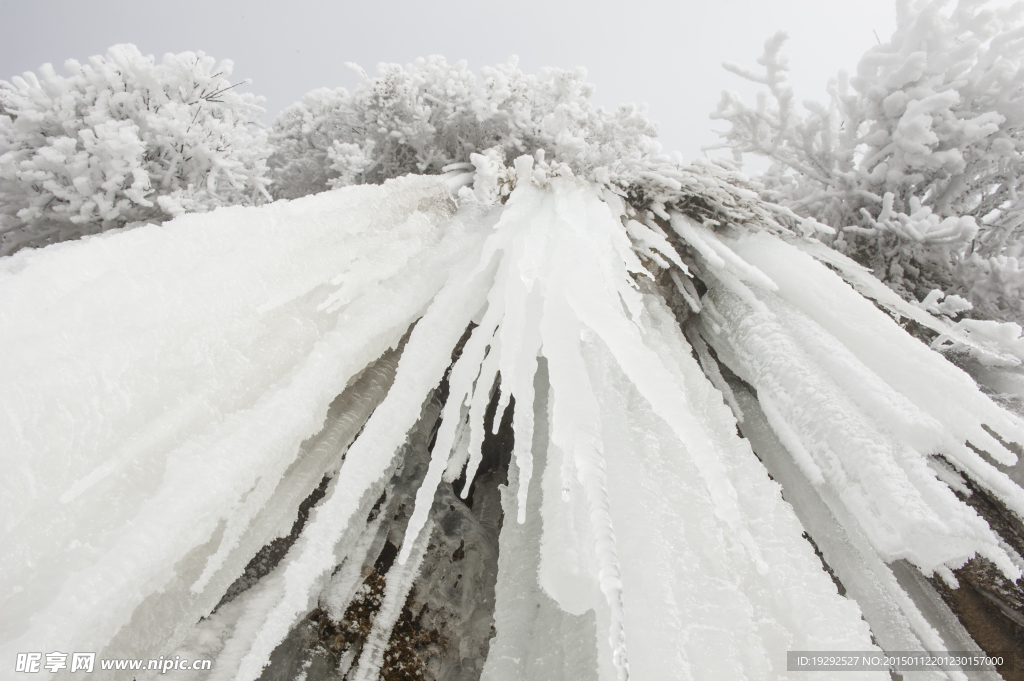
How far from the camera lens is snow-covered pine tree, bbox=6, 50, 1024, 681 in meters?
0.54

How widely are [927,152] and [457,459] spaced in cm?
180

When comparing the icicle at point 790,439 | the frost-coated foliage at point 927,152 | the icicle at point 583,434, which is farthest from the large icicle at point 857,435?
the frost-coated foliage at point 927,152

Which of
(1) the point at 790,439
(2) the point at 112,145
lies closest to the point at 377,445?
(1) the point at 790,439

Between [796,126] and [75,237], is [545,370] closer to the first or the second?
[796,126]

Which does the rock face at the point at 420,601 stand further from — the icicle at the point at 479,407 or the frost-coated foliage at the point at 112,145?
the frost-coated foliage at the point at 112,145

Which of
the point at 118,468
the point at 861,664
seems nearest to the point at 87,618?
the point at 118,468

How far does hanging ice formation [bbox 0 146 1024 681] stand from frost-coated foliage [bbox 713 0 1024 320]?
841 millimetres

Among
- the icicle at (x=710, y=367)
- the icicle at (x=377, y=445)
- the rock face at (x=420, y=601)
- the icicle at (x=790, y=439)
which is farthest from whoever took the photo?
the icicle at (x=710, y=367)

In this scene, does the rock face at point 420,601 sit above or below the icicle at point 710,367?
below

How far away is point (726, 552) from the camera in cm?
65

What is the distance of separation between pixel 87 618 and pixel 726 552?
0.76m

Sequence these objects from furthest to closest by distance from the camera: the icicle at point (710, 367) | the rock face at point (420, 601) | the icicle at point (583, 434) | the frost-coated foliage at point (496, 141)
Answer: the frost-coated foliage at point (496, 141), the icicle at point (710, 367), the rock face at point (420, 601), the icicle at point (583, 434)

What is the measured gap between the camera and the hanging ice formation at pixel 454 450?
531 millimetres

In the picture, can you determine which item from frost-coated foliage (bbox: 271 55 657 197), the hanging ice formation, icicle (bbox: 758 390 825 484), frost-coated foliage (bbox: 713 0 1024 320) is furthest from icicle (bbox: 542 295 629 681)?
frost-coated foliage (bbox: 713 0 1024 320)
